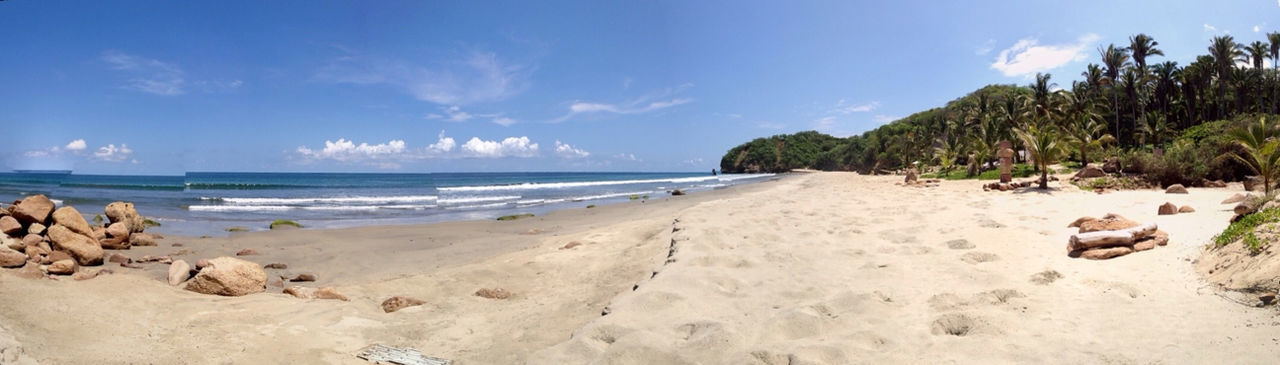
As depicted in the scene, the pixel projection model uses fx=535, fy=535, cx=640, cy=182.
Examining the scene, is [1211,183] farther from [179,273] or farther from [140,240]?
[140,240]

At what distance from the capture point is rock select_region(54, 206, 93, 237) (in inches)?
311

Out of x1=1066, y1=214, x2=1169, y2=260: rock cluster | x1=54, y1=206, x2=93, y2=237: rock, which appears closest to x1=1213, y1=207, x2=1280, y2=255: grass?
x1=1066, y1=214, x2=1169, y2=260: rock cluster

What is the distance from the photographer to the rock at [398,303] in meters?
5.87

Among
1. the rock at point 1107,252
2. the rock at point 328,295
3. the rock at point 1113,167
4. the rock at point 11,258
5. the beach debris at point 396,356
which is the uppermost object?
the rock at point 1113,167

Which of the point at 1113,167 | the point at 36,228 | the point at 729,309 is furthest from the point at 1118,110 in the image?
the point at 36,228

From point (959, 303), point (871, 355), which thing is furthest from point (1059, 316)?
point (871, 355)

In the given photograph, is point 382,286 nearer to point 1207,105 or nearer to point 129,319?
point 129,319

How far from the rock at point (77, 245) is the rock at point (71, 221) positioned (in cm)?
27

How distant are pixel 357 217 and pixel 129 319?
1617 centimetres

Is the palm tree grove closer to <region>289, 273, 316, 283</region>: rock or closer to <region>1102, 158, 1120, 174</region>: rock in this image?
<region>1102, 158, 1120, 174</region>: rock

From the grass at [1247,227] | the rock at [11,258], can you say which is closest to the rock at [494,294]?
the rock at [11,258]

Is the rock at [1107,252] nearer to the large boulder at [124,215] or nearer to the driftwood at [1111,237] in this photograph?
the driftwood at [1111,237]

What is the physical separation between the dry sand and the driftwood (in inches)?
11.0

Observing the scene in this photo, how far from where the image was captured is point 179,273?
6.48m
